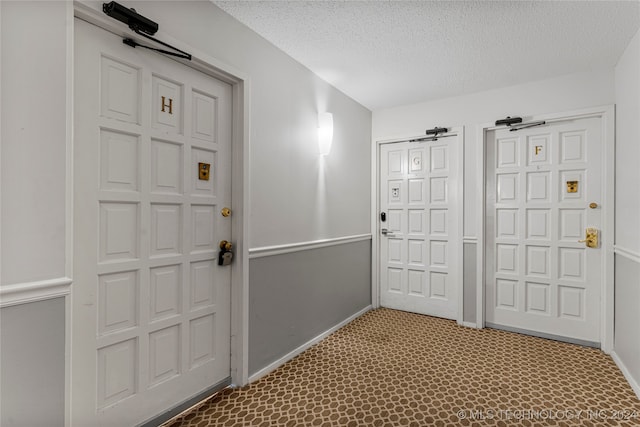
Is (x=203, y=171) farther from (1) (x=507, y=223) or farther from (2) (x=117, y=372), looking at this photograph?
(1) (x=507, y=223)

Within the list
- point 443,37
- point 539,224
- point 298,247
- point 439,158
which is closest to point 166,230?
point 298,247

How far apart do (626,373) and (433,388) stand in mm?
1422

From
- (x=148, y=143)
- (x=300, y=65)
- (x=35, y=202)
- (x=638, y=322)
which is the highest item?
(x=300, y=65)

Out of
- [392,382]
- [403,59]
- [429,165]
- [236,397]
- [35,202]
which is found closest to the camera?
[35,202]

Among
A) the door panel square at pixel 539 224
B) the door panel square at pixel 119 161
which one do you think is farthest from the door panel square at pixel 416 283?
the door panel square at pixel 119 161

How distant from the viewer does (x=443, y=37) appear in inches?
89.1

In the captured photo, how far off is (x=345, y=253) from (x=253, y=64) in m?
1.97

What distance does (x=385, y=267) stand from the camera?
387 cm

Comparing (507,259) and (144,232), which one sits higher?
(144,232)

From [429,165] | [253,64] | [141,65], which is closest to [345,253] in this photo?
[429,165]

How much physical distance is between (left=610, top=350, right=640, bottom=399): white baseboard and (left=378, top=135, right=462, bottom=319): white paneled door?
125 centimetres

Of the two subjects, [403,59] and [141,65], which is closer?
[141,65]

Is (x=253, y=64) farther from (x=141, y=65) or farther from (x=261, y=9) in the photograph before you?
(x=141, y=65)

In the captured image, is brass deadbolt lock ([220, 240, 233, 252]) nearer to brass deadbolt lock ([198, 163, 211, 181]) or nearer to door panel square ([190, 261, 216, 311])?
door panel square ([190, 261, 216, 311])
